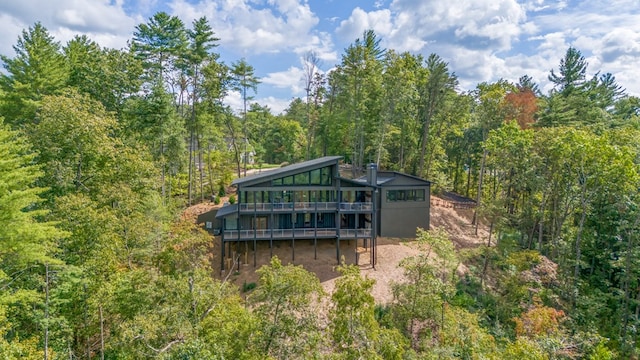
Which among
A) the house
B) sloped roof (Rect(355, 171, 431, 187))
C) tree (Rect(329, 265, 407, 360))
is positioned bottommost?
tree (Rect(329, 265, 407, 360))

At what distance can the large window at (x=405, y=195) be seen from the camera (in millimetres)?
23312

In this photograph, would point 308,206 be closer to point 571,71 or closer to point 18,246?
point 18,246

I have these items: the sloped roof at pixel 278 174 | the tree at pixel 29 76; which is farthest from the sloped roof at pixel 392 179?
the tree at pixel 29 76

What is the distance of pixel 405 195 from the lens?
2356 centimetres

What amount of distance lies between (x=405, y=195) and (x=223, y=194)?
1602cm

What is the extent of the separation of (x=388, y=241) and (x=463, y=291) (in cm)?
574

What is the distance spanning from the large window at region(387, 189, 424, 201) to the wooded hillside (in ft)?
14.5

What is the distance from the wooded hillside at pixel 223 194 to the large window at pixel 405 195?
4405mm

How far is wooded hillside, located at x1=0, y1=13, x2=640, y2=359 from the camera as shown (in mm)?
10148

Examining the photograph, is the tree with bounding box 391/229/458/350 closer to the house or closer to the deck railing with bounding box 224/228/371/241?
the house

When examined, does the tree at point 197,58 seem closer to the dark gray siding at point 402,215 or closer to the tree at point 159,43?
the tree at point 159,43

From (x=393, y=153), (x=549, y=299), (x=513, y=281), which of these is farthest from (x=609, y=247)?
(x=393, y=153)

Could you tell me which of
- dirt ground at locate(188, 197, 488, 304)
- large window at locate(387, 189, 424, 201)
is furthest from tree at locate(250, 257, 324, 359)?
large window at locate(387, 189, 424, 201)

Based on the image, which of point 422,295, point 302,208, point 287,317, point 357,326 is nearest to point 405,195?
point 302,208
